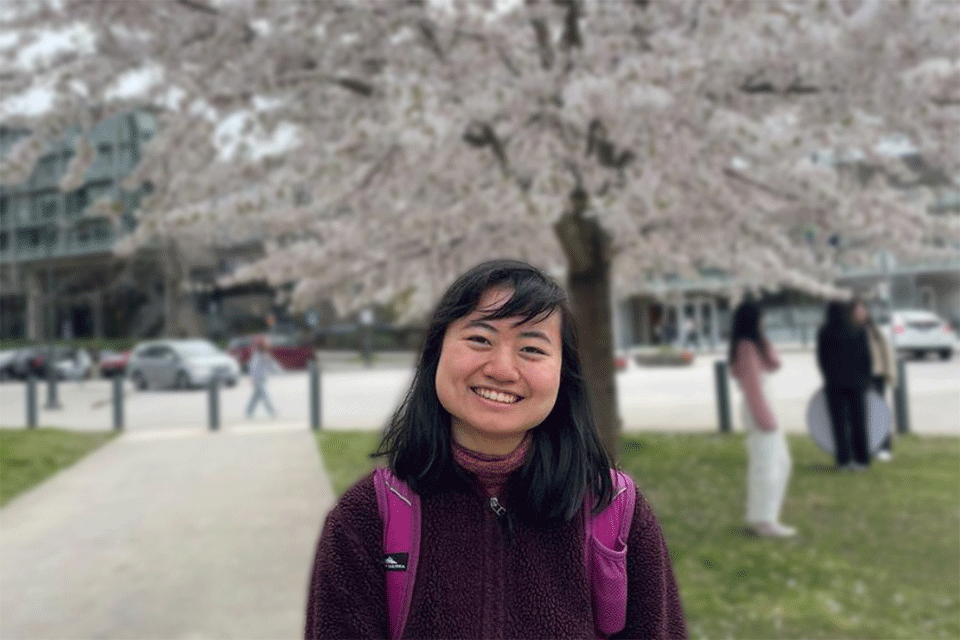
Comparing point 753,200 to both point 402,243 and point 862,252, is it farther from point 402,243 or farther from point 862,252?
point 402,243

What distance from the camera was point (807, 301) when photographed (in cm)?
4009

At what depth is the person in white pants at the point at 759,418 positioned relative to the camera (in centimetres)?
503

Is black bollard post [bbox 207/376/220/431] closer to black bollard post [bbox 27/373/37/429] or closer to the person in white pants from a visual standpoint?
black bollard post [bbox 27/373/37/429]

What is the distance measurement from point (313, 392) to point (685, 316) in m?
34.0

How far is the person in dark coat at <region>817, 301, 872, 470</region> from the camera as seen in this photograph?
23.8 feet

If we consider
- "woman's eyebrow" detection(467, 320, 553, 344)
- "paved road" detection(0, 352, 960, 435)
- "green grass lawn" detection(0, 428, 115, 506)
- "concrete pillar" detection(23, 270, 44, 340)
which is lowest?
"paved road" detection(0, 352, 960, 435)

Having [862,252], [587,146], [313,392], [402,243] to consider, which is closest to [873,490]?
[862,252]

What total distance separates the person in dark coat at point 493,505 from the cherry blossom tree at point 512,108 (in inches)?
125

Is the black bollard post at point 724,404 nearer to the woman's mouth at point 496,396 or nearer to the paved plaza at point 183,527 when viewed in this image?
the paved plaza at point 183,527

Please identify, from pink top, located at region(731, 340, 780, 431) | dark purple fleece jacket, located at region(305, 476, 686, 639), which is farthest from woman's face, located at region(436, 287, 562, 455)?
pink top, located at region(731, 340, 780, 431)

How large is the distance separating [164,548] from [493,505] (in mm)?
4753

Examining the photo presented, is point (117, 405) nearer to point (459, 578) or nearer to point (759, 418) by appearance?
point (759, 418)

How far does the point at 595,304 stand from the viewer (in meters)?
7.30

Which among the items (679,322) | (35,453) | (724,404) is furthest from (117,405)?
(679,322)
